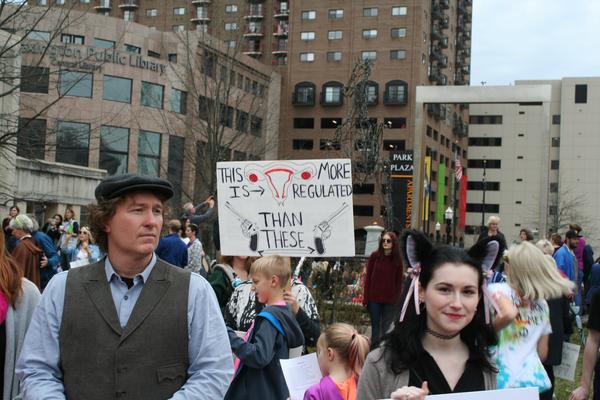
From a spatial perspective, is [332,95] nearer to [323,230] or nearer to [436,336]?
[323,230]

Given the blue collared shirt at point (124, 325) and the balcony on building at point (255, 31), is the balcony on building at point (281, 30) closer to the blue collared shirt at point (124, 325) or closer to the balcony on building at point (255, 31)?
the balcony on building at point (255, 31)

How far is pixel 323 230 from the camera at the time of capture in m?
7.43

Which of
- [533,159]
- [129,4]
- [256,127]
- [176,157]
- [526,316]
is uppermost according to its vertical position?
[129,4]

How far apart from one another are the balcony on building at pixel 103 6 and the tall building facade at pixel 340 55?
0.39 feet

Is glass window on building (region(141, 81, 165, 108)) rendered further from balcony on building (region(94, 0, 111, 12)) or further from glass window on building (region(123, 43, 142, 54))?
balcony on building (region(94, 0, 111, 12))

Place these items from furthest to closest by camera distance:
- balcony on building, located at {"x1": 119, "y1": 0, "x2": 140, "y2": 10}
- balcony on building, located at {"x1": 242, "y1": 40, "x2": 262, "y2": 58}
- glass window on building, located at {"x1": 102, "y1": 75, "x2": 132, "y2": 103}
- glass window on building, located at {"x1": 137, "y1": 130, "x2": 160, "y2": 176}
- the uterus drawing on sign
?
1. balcony on building, located at {"x1": 119, "y1": 0, "x2": 140, "y2": 10}
2. balcony on building, located at {"x1": 242, "y1": 40, "x2": 262, "y2": 58}
3. glass window on building, located at {"x1": 137, "y1": 130, "x2": 160, "y2": 176}
4. glass window on building, located at {"x1": 102, "y1": 75, "x2": 132, "y2": 103}
5. the uterus drawing on sign

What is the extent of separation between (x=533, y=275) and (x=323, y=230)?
7.97ft

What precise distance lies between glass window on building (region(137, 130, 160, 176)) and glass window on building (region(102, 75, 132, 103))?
314 centimetres

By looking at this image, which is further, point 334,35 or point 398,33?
point 334,35

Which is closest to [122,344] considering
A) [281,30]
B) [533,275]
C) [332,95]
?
[533,275]

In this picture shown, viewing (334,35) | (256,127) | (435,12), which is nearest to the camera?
(256,127)

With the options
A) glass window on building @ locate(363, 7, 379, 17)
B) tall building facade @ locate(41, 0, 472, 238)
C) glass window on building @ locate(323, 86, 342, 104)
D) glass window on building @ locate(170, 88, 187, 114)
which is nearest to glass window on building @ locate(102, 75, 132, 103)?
glass window on building @ locate(170, 88, 187, 114)

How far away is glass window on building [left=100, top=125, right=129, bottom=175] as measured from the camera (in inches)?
2255

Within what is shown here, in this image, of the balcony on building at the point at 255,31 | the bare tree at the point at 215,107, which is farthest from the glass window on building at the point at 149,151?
the balcony on building at the point at 255,31
